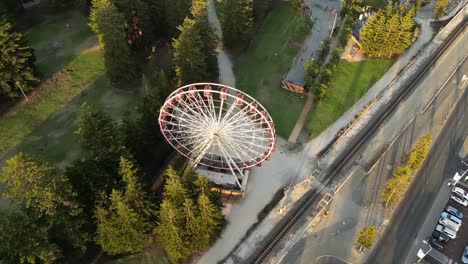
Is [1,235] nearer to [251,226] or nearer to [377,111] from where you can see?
[251,226]

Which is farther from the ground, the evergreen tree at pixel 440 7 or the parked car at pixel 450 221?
the evergreen tree at pixel 440 7

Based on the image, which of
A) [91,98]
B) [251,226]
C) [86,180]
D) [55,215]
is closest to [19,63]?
[91,98]

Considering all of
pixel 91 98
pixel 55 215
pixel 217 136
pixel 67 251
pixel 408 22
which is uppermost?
pixel 408 22

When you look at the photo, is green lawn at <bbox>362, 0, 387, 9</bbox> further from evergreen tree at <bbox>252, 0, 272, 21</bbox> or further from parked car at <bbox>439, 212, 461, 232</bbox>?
parked car at <bbox>439, 212, 461, 232</bbox>

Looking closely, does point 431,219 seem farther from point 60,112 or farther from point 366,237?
point 60,112

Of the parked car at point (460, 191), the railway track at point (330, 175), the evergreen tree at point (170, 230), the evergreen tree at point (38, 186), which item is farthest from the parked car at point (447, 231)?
the evergreen tree at point (38, 186)

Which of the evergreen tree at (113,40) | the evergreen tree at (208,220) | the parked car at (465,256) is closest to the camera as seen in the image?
the evergreen tree at (208,220)

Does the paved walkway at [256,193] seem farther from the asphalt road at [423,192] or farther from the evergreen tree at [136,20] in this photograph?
the evergreen tree at [136,20]
